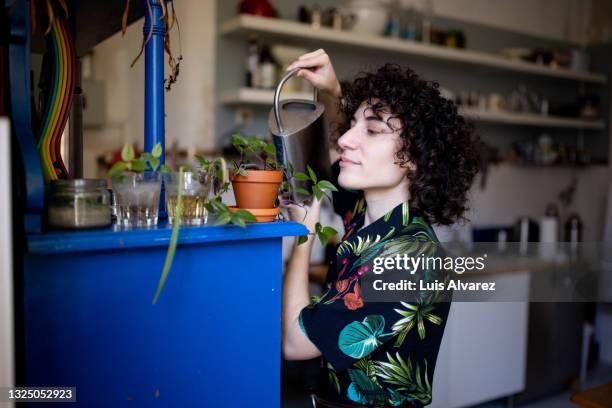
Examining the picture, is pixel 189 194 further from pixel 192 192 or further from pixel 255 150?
pixel 255 150

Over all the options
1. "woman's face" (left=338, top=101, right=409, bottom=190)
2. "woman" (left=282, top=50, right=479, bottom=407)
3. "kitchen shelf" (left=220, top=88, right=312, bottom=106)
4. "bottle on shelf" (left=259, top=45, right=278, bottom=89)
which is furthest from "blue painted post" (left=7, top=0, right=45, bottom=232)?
"bottle on shelf" (left=259, top=45, right=278, bottom=89)

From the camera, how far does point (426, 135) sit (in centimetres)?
131

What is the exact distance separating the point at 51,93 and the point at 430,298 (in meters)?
0.85

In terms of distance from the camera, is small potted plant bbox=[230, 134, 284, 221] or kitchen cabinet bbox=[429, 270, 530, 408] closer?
small potted plant bbox=[230, 134, 284, 221]

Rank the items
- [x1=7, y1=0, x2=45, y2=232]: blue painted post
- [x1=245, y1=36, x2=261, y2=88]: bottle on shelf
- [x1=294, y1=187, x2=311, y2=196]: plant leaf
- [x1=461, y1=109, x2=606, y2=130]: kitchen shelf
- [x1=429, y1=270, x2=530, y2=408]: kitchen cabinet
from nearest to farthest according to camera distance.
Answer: [x1=7, y1=0, x2=45, y2=232]: blue painted post < [x1=294, y1=187, x2=311, y2=196]: plant leaf < [x1=429, y1=270, x2=530, y2=408]: kitchen cabinet < [x1=245, y1=36, x2=261, y2=88]: bottle on shelf < [x1=461, y1=109, x2=606, y2=130]: kitchen shelf

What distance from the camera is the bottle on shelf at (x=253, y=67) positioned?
313cm

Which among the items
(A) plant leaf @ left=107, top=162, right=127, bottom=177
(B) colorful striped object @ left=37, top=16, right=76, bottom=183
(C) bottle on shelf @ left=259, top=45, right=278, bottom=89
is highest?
(C) bottle on shelf @ left=259, top=45, right=278, bottom=89

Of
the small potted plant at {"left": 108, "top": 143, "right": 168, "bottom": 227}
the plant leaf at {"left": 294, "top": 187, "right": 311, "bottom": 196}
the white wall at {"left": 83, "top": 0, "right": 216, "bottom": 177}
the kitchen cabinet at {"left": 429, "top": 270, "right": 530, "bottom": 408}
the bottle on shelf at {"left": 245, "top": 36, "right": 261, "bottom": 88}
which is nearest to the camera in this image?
the small potted plant at {"left": 108, "top": 143, "right": 168, "bottom": 227}

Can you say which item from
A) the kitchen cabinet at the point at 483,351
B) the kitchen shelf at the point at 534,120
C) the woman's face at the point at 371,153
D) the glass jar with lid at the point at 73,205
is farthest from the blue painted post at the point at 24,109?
the kitchen shelf at the point at 534,120

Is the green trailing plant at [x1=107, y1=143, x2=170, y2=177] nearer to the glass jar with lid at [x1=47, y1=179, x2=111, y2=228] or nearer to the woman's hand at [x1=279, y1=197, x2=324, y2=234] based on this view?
the glass jar with lid at [x1=47, y1=179, x2=111, y2=228]

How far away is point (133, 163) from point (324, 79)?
64cm

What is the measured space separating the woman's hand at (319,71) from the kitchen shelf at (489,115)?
1180 mm

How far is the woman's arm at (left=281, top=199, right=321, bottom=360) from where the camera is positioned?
3.74ft

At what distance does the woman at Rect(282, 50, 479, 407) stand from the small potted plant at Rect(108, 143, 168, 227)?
38 cm
